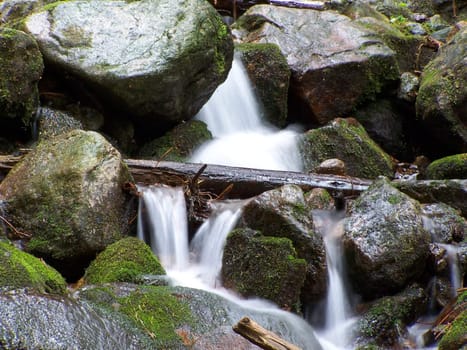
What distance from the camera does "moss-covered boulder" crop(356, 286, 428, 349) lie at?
15.3 feet

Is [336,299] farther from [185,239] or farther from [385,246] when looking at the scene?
[185,239]

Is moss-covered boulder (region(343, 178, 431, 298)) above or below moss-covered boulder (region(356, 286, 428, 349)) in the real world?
above

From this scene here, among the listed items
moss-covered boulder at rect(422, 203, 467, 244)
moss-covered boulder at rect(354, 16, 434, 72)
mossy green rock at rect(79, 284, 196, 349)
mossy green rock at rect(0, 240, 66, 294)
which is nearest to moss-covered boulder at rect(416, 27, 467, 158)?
moss-covered boulder at rect(354, 16, 434, 72)

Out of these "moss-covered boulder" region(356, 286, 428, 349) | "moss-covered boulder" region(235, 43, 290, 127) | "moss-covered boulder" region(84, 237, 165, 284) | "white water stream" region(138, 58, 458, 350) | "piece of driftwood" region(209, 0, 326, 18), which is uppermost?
"piece of driftwood" region(209, 0, 326, 18)

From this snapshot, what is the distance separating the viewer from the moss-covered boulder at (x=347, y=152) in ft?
25.8

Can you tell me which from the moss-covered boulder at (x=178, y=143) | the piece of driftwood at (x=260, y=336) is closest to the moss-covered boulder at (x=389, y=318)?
the piece of driftwood at (x=260, y=336)

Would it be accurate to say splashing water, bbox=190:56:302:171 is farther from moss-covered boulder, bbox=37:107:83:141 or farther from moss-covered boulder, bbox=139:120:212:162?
moss-covered boulder, bbox=37:107:83:141

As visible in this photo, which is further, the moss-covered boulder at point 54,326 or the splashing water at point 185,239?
the splashing water at point 185,239

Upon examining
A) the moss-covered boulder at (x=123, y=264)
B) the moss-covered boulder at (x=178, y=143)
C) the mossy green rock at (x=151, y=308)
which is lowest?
the moss-covered boulder at (x=123, y=264)

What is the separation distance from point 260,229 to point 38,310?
8.58ft

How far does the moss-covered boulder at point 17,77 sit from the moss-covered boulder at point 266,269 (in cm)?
264

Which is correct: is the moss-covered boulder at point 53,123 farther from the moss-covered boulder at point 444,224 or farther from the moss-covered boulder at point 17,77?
the moss-covered boulder at point 444,224

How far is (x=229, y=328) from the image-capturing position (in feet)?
10.6

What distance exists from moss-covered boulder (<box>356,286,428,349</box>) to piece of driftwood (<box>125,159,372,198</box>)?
1552 mm
